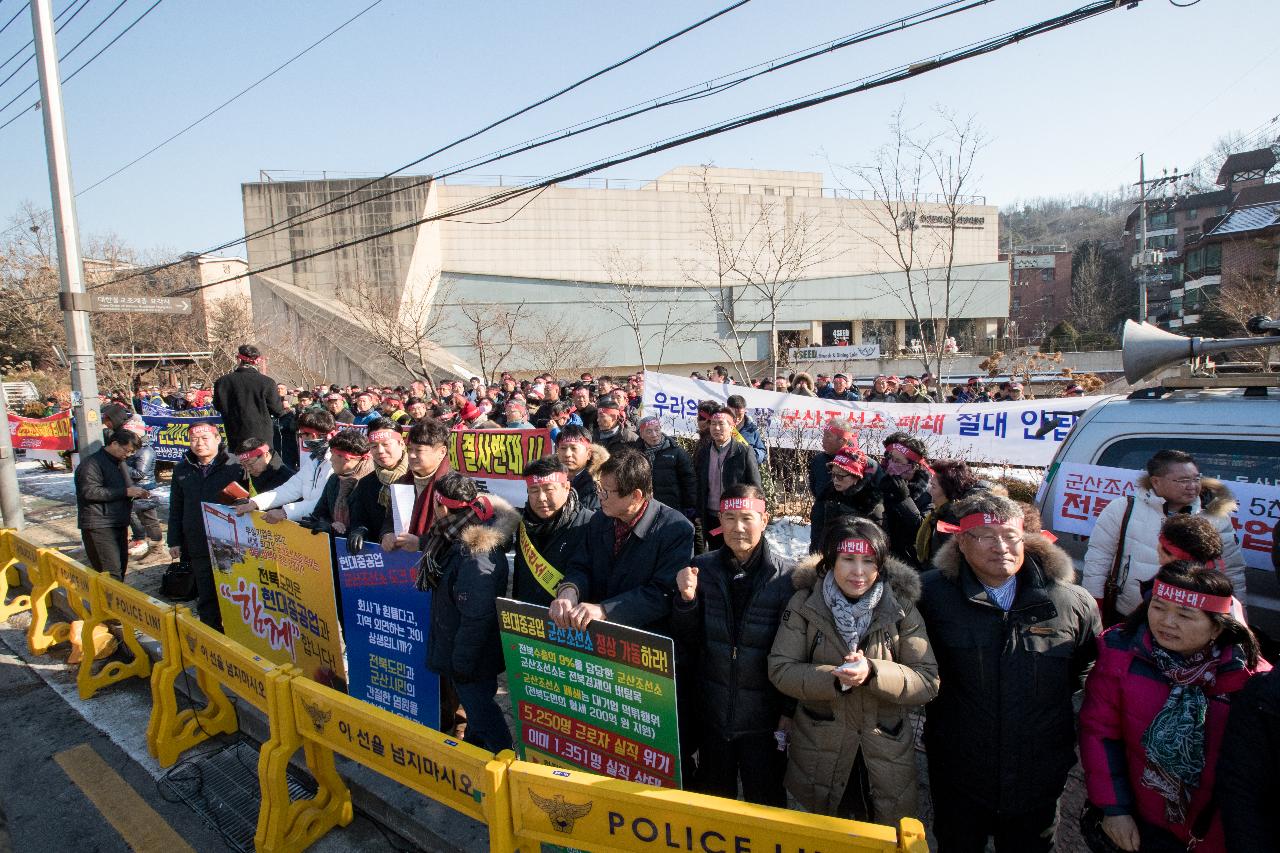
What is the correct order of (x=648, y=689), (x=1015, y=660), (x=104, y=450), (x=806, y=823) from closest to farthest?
(x=806, y=823) < (x=1015, y=660) < (x=648, y=689) < (x=104, y=450)

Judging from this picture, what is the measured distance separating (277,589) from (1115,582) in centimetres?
505

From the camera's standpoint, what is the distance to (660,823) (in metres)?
2.35

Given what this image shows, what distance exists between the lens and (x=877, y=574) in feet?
8.60

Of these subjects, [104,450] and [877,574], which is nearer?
[877,574]

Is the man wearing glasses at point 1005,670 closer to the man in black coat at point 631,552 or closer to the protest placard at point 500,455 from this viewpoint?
the man in black coat at point 631,552

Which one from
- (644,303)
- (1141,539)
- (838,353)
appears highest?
(644,303)

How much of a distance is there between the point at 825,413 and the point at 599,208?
39182mm

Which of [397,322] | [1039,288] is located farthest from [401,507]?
[1039,288]

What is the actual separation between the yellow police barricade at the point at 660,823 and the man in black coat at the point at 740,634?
599mm

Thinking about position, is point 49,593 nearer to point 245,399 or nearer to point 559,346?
point 245,399

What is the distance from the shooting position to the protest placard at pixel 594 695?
9.00 ft

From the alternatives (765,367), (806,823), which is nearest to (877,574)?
(806,823)

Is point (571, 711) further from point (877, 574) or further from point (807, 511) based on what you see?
point (807, 511)

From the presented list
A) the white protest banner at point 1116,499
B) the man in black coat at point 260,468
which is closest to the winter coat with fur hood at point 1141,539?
the white protest banner at point 1116,499
